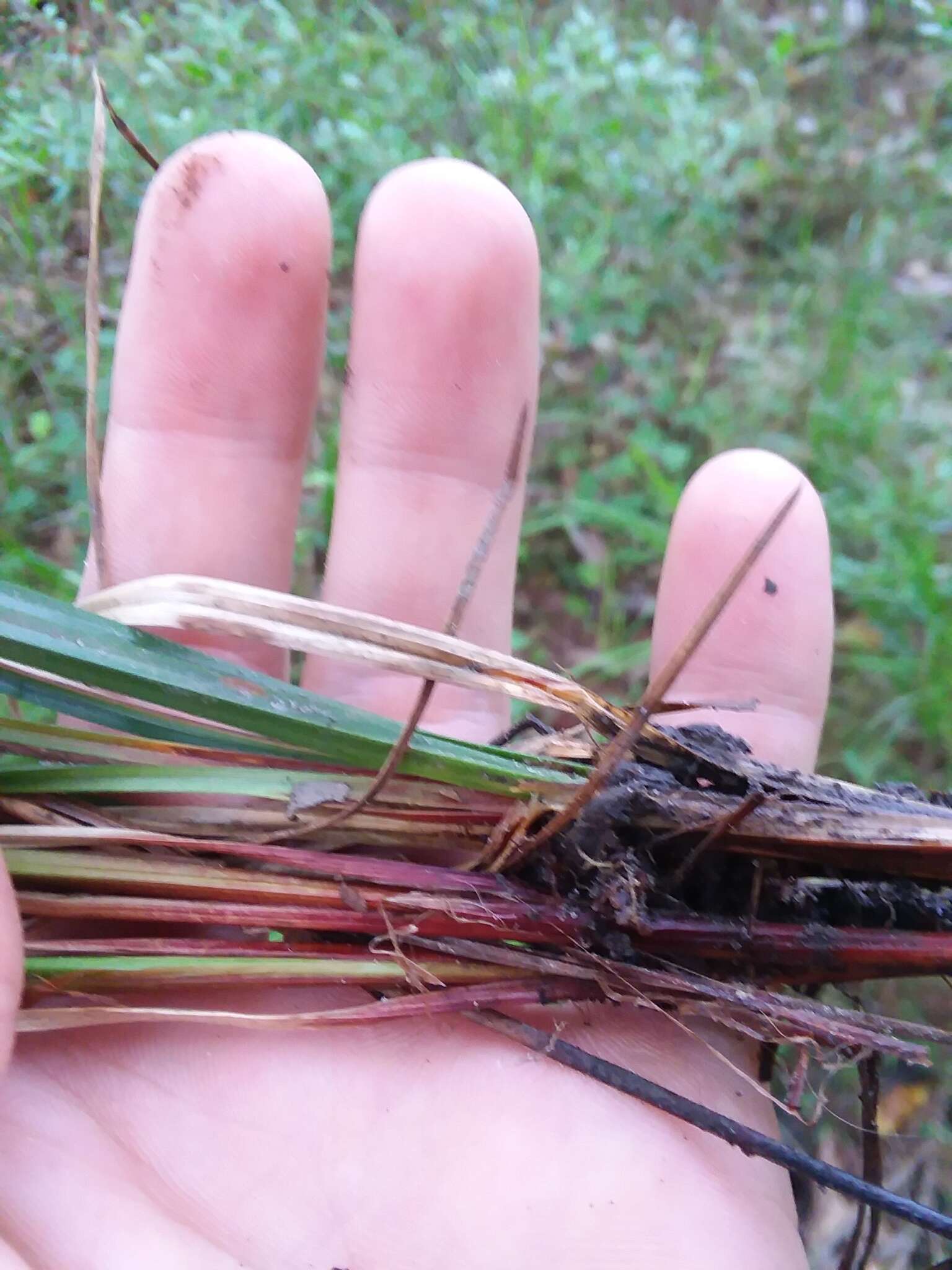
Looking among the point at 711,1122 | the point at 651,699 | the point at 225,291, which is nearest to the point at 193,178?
the point at 225,291

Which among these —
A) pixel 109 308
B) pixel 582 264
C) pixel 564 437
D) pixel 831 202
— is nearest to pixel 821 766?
pixel 564 437

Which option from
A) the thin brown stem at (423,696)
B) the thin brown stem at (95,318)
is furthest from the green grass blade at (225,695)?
the thin brown stem at (95,318)

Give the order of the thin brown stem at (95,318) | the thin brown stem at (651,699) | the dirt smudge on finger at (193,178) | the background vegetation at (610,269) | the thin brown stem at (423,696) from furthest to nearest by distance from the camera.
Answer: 1. the background vegetation at (610,269)
2. the dirt smudge on finger at (193,178)
3. the thin brown stem at (95,318)
4. the thin brown stem at (423,696)
5. the thin brown stem at (651,699)

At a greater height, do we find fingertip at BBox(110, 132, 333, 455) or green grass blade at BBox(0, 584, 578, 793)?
fingertip at BBox(110, 132, 333, 455)

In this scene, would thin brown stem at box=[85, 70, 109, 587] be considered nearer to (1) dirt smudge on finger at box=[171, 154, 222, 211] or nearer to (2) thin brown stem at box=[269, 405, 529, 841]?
(1) dirt smudge on finger at box=[171, 154, 222, 211]

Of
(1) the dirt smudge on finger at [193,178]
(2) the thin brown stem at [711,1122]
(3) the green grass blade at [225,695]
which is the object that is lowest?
(2) the thin brown stem at [711,1122]

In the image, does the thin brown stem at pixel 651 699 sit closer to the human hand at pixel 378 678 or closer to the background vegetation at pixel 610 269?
the human hand at pixel 378 678

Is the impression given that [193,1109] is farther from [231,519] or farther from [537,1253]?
[231,519]

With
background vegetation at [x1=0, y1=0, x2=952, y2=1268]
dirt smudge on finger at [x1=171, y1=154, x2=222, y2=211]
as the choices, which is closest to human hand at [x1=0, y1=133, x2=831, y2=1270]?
dirt smudge on finger at [x1=171, y1=154, x2=222, y2=211]
